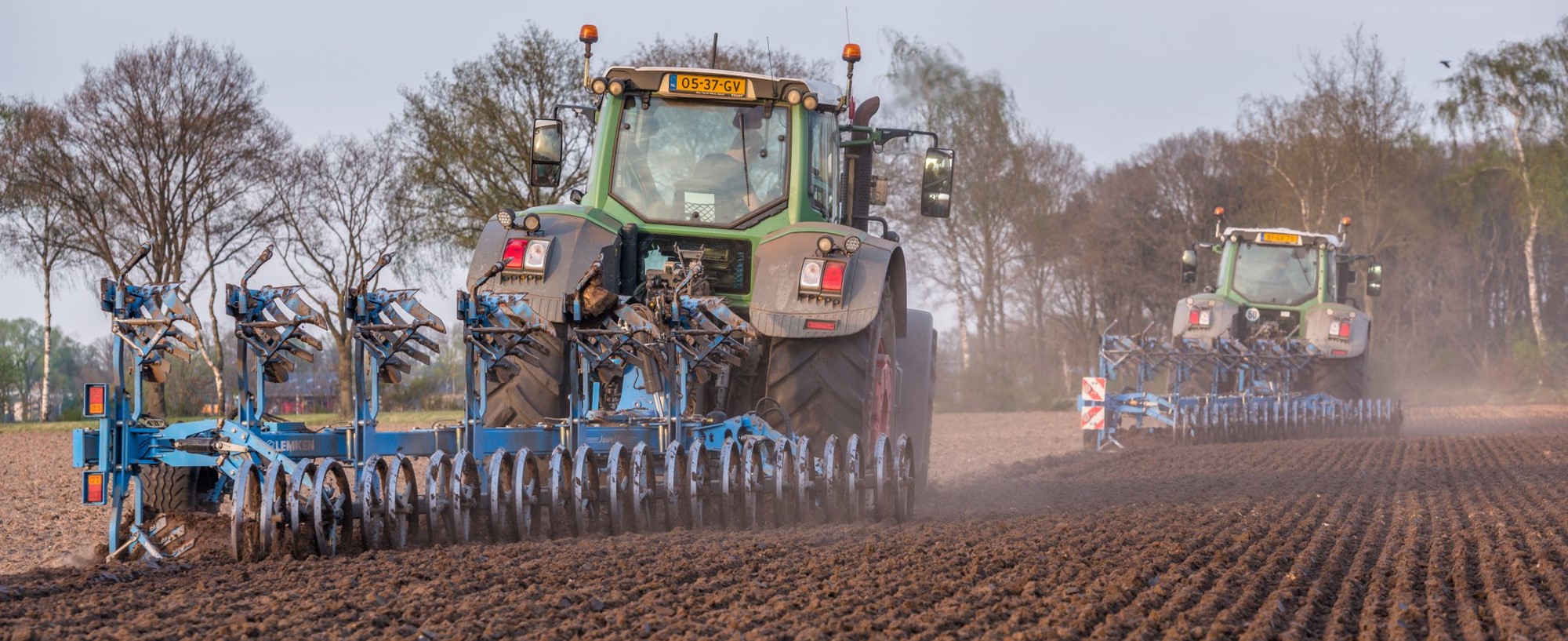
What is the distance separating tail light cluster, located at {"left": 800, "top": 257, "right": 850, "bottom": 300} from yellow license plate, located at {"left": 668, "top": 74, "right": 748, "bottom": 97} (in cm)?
124

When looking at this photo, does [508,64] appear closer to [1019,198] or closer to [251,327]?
[1019,198]

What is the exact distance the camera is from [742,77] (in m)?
8.26

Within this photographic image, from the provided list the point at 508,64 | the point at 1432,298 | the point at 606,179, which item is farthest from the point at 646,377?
the point at 1432,298

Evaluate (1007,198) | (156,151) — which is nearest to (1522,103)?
(1007,198)

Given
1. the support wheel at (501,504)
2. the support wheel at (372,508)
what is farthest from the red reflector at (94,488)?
the support wheel at (501,504)

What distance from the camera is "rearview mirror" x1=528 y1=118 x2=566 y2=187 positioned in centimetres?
854

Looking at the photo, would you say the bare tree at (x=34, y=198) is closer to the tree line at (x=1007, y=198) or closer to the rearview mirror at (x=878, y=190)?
the tree line at (x=1007, y=198)

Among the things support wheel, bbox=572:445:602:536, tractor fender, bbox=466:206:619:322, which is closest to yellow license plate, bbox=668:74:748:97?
tractor fender, bbox=466:206:619:322

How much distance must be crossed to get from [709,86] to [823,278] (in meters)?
1.44

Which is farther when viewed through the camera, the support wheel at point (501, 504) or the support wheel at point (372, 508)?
the support wheel at point (501, 504)

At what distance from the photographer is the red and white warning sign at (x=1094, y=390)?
15977mm

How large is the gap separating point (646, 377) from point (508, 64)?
55.3 feet

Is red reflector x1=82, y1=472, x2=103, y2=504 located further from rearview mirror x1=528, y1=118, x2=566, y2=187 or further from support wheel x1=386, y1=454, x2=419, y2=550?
rearview mirror x1=528, y1=118, x2=566, y2=187

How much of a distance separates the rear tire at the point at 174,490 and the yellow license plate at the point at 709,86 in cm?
318
